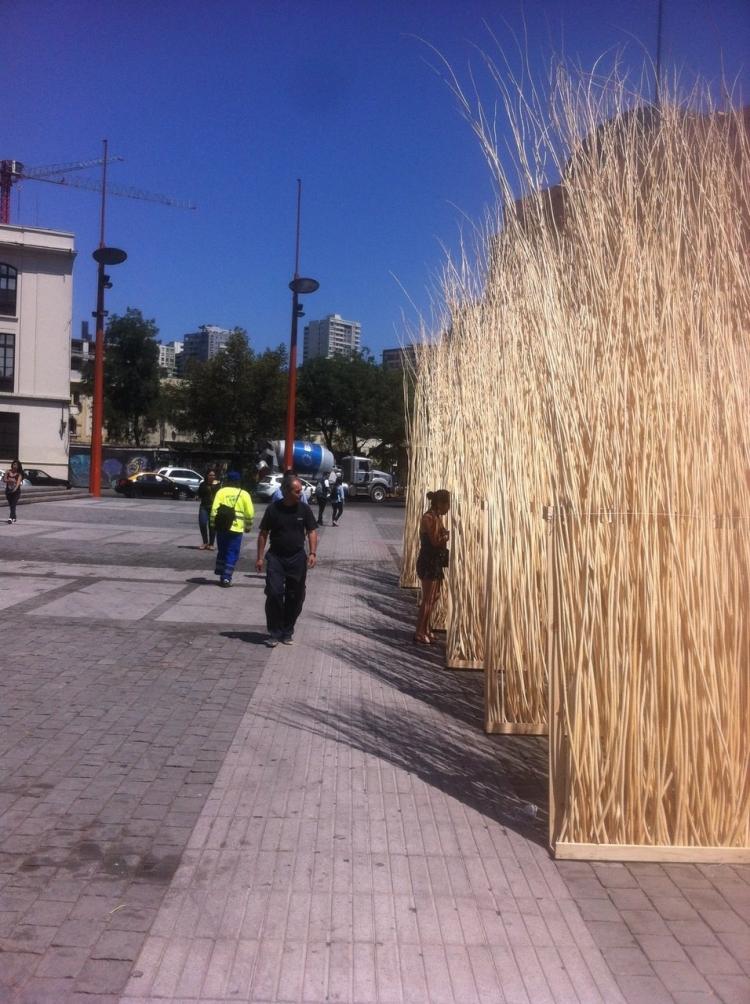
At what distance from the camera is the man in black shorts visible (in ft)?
27.3

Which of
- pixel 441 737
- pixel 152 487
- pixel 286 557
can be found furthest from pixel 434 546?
pixel 152 487

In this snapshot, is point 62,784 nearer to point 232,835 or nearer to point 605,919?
point 232,835

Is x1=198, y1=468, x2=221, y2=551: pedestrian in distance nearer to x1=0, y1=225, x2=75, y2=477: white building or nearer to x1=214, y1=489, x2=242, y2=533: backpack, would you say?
x1=214, y1=489, x2=242, y2=533: backpack

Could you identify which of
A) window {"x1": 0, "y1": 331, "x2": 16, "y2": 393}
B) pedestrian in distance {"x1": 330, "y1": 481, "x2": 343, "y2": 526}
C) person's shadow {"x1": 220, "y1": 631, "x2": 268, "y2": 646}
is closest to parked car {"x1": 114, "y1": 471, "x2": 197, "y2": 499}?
window {"x1": 0, "y1": 331, "x2": 16, "y2": 393}

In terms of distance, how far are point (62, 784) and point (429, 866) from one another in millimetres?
2000

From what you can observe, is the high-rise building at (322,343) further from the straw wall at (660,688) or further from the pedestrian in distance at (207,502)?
the straw wall at (660,688)

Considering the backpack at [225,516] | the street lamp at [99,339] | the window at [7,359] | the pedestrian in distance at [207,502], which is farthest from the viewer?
the window at [7,359]

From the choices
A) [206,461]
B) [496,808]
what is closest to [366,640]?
[496,808]

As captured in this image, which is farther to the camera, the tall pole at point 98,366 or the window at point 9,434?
the window at point 9,434

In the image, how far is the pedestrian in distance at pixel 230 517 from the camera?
456 inches

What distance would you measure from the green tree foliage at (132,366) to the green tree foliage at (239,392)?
8.52 meters

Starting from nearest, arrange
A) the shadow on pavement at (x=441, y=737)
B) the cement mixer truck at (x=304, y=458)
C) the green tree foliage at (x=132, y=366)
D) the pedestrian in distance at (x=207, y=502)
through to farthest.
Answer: the shadow on pavement at (x=441, y=737) < the pedestrian in distance at (x=207, y=502) < the cement mixer truck at (x=304, y=458) < the green tree foliage at (x=132, y=366)

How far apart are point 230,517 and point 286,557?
3392 mm

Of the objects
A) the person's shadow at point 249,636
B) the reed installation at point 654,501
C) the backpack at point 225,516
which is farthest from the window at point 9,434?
the reed installation at point 654,501
